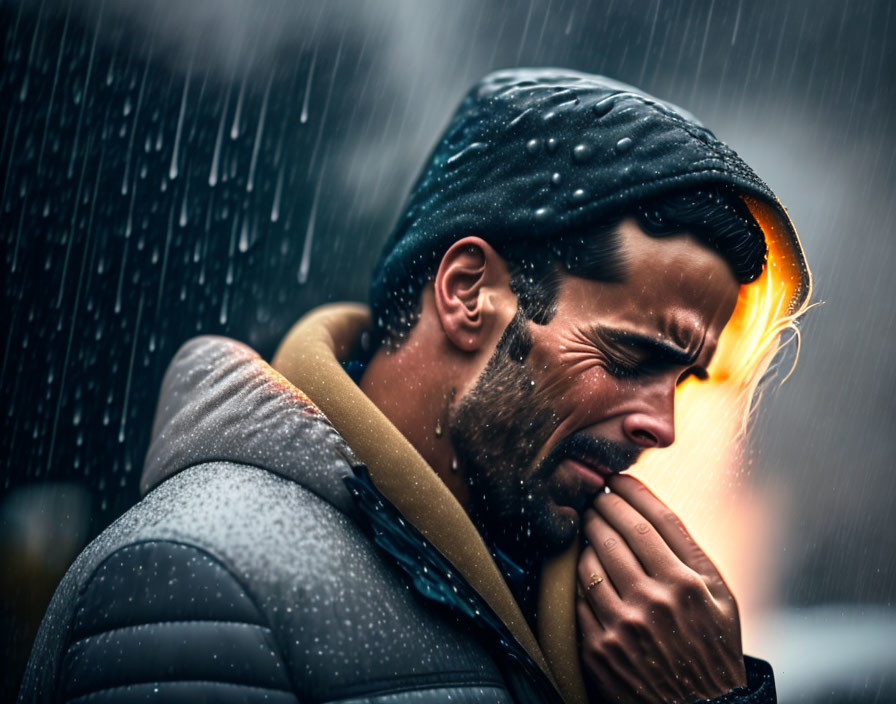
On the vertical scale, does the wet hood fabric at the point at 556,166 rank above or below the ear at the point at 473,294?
above

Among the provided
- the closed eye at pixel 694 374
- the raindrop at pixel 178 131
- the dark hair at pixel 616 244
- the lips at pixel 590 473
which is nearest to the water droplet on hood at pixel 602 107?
the dark hair at pixel 616 244

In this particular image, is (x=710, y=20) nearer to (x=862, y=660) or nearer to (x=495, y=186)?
(x=495, y=186)

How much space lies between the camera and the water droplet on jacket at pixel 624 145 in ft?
4.75

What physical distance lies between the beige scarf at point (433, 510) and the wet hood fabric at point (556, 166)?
32cm

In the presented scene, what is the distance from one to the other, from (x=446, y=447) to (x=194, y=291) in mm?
1429

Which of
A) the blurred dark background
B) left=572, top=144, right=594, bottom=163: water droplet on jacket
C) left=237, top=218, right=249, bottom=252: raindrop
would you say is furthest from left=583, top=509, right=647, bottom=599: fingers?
left=237, top=218, right=249, bottom=252: raindrop

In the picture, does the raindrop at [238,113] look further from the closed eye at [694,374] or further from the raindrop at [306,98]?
the closed eye at [694,374]

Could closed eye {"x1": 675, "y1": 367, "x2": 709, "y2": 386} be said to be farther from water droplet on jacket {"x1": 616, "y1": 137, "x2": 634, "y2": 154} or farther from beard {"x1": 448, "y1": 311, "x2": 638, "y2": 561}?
water droplet on jacket {"x1": 616, "y1": 137, "x2": 634, "y2": 154}

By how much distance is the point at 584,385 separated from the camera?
1.46 meters

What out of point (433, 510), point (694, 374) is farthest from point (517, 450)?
point (694, 374)

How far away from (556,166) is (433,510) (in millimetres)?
711

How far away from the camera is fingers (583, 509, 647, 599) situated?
55.9 inches

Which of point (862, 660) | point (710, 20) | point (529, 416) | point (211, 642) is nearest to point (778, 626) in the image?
point (862, 660)

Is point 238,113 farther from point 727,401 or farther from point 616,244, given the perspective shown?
point 727,401
